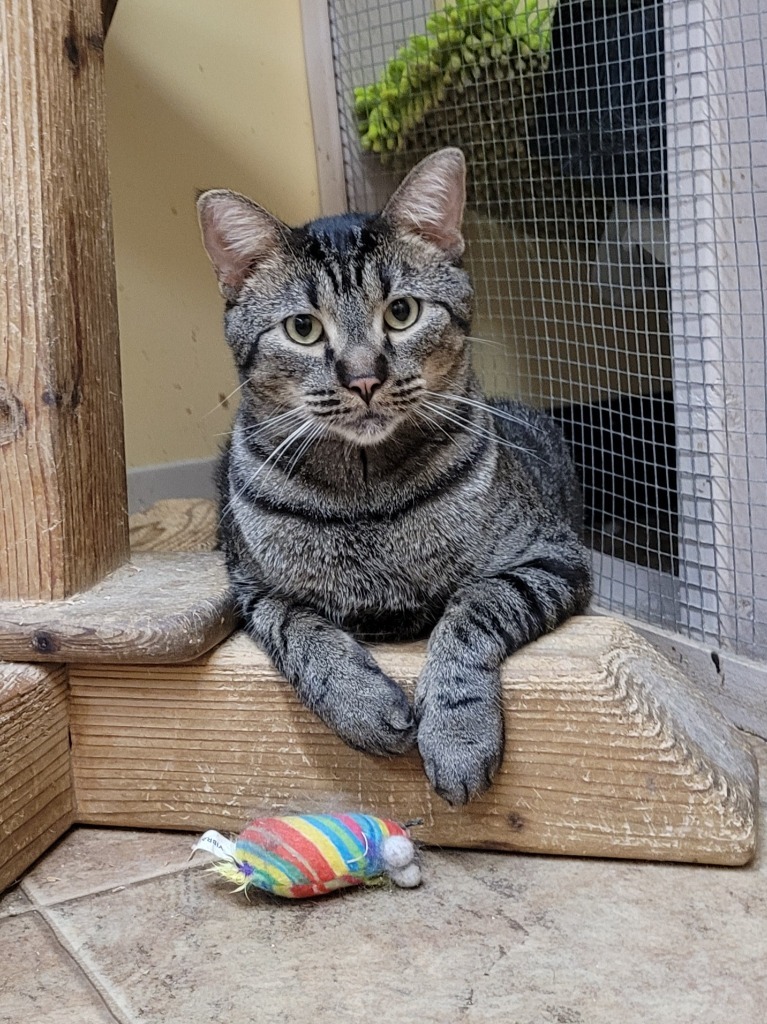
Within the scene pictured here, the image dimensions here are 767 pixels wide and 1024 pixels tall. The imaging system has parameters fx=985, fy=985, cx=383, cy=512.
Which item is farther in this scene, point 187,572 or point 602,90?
point 602,90

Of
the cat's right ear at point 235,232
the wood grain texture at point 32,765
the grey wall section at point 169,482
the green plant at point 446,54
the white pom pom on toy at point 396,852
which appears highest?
the green plant at point 446,54

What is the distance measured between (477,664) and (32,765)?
598 mm

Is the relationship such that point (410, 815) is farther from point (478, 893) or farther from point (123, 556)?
point (123, 556)

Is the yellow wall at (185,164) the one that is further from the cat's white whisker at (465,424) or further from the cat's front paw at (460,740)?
the cat's front paw at (460,740)

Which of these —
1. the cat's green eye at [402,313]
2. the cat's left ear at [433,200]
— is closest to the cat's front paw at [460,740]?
the cat's green eye at [402,313]

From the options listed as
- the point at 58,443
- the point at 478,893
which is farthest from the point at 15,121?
the point at 478,893

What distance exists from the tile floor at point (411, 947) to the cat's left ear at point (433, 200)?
0.85 metres

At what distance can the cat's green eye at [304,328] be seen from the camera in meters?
1.31

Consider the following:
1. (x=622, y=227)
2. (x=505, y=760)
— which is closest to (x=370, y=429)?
(x=505, y=760)

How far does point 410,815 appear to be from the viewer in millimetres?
1279

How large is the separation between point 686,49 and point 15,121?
107 cm

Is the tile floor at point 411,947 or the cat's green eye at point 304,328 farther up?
the cat's green eye at point 304,328

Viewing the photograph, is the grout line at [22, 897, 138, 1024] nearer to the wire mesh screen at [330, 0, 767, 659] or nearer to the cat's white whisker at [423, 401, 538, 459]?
the cat's white whisker at [423, 401, 538, 459]

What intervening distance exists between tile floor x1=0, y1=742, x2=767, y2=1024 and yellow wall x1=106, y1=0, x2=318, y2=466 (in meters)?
1.52
